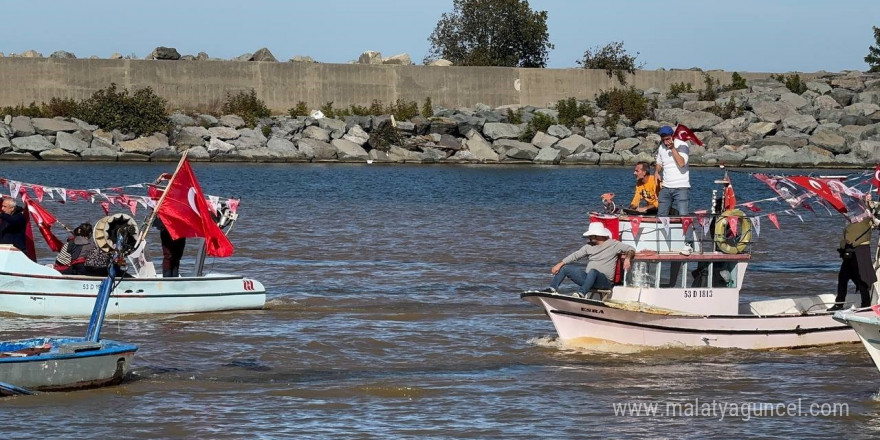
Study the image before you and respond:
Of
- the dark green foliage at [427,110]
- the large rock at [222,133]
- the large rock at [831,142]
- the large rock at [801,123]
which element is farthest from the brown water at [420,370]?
the dark green foliage at [427,110]

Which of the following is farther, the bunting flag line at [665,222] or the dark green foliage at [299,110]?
the dark green foliage at [299,110]

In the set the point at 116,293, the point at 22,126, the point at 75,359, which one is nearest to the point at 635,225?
the point at 116,293

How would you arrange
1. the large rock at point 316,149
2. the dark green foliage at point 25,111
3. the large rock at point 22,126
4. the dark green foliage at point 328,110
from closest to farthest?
the large rock at point 22,126 → the dark green foliage at point 25,111 → the large rock at point 316,149 → the dark green foliage at point 328,110

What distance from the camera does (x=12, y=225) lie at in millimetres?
18859

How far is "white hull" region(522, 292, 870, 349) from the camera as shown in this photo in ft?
54.1

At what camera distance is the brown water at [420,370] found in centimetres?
1317

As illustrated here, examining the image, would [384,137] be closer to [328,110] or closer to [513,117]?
[328,110]

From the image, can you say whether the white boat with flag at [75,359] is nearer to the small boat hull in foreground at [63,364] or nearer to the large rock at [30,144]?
the small boat hull in foreground at [63,364]

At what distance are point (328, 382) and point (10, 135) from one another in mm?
54142

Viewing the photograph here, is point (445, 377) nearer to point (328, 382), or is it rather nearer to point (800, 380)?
point (328, 382)

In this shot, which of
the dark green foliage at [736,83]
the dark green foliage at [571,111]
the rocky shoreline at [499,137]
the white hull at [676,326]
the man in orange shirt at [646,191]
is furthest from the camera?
the dark green foliage at [736,83]

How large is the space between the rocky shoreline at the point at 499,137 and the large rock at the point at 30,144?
0.16ft

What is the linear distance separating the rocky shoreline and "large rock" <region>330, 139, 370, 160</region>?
53 millimetres

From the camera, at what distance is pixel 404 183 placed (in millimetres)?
55375
